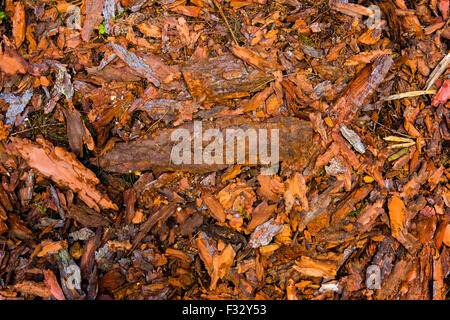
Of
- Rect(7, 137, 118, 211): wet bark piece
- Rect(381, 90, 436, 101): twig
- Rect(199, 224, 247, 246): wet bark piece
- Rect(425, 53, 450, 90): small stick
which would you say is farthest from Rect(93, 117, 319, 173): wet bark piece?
Rect(425, 53, 450, 90): small stick

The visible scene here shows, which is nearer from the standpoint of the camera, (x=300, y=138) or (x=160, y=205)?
(x=300, y=138)

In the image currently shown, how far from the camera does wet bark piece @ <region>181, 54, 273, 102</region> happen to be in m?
1.79

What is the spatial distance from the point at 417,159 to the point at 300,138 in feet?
2.37

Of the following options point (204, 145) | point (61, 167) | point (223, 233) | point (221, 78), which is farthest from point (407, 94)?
point (61, 167)

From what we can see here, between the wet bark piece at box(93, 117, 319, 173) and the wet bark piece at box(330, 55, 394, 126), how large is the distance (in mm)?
197

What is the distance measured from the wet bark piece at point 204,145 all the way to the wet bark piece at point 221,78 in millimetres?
163

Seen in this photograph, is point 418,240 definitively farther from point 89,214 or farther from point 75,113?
point 75,113

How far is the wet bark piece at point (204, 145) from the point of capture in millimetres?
1790

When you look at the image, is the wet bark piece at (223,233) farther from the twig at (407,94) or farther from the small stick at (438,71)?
the small stick at (438,71)

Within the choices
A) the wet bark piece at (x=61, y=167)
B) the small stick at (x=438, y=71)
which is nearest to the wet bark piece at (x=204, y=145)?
the wet bark piece at (x=61, y=167)

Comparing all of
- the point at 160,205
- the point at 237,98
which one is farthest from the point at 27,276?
the point at 237,98

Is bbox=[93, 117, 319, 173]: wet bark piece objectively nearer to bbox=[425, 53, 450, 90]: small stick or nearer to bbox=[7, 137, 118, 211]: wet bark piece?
bbox=[7, 137, 118, 211]: wet bark piece

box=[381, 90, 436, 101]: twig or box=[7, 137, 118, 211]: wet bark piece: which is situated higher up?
box=[381, 90, 436, 101]: twig
